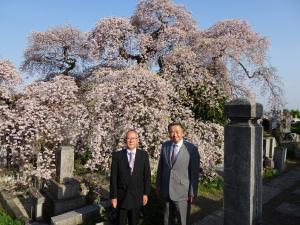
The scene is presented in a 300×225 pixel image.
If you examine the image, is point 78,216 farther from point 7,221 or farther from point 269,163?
point 269,163

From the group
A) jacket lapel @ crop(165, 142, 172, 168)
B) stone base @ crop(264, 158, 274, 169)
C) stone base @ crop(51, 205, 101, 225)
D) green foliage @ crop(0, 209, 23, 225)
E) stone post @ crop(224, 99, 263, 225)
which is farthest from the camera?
stone base @ crop(264, 158, 274, 169)

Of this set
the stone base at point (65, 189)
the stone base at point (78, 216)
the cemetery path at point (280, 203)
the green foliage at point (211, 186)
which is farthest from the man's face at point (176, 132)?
the green foliage at point (211, 186)

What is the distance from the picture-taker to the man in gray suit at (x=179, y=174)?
15.8 ft

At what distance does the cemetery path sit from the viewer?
670cm

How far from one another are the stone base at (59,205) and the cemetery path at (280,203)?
9.71 feet

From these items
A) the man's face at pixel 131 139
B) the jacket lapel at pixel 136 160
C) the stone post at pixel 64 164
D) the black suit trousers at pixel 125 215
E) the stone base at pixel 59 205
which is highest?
the man's face at pixel 131 139

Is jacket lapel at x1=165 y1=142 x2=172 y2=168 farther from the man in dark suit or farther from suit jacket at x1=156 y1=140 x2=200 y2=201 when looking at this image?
the man in dark suit

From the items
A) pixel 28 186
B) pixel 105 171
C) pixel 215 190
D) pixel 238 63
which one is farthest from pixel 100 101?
pixel 238 63

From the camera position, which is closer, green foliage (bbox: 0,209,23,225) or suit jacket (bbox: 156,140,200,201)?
suit jacket (bbox: 156,140,200,201)

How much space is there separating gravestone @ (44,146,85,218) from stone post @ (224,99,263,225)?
415 cm

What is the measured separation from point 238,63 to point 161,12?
477 centimetres

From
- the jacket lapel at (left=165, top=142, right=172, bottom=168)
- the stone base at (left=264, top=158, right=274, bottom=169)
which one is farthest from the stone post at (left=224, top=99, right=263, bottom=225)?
the stone base at (left=264, top=158, right=274, bottom=169)

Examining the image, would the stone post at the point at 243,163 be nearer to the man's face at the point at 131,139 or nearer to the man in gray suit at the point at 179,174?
the man in gray suit at the point at 179,174

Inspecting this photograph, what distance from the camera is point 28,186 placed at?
30.1 ft
